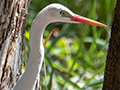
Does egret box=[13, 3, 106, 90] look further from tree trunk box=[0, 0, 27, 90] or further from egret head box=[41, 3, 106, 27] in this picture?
tree trunk box=[0, 0, 27, 90]

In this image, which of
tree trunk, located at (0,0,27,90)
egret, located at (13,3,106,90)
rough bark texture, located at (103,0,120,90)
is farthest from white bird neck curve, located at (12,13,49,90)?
rough bark texture, located at (103,0,120,90)

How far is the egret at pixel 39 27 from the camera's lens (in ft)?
2.23

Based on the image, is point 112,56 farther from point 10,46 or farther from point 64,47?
point 64,47

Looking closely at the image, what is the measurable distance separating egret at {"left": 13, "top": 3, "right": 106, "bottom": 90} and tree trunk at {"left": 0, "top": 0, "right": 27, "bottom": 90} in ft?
0.35

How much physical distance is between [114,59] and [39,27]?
0.33 metres

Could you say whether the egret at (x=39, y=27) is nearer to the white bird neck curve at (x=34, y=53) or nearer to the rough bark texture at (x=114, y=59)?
the white bird neck curve at (x=34, y=53)

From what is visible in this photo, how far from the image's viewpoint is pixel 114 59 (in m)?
0.86

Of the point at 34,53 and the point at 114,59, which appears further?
the point at 114,59

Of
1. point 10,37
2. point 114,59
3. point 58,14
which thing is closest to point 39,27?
point 58,14

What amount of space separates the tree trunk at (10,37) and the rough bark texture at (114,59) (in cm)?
33

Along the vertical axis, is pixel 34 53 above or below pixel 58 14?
below

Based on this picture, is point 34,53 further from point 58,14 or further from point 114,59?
point 114,59

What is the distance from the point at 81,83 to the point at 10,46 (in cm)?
120

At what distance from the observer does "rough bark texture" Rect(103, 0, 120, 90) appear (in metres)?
0.83
